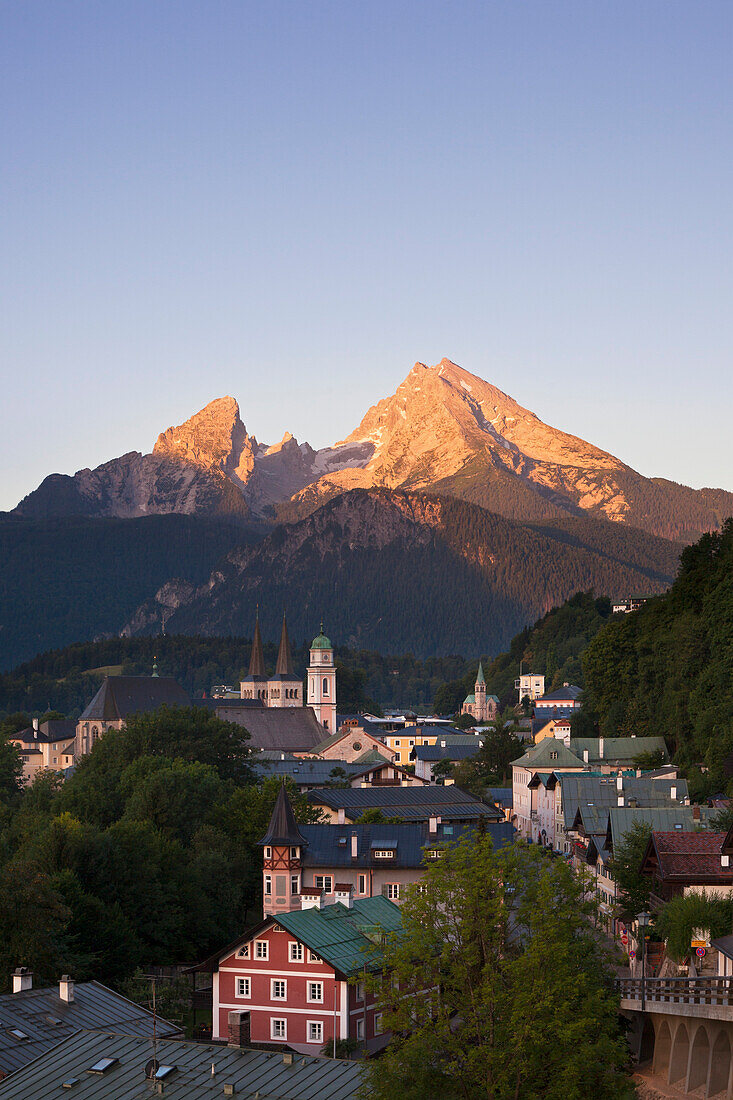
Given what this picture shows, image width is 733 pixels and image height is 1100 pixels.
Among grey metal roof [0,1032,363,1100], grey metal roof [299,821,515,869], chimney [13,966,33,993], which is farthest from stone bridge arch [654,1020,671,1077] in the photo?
grey metal roof [299,821,515,869]

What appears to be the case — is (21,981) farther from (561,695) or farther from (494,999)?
(561,695)

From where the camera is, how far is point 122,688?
199m

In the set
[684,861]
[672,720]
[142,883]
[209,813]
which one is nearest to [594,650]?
[672,720]

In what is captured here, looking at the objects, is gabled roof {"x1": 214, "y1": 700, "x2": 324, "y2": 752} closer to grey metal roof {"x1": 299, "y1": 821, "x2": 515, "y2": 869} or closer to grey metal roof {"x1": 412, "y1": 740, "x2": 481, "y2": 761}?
grey metal roof {"x1": 412, "y1": 740, "x2": 481, "y2": 761}

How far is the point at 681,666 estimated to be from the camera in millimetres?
115062

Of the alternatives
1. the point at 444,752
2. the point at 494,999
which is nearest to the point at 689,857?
the point at 494,999

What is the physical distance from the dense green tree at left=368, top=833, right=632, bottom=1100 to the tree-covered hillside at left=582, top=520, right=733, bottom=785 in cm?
5121

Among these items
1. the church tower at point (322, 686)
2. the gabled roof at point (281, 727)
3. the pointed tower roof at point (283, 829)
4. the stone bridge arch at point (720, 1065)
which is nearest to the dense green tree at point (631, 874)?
the stone bridge arch at point (720, 1065)

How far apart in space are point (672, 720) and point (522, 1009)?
79739 millimetres

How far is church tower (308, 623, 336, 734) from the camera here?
634ft

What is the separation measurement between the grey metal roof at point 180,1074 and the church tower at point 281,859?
1199 inches

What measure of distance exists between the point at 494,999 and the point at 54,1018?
557 inches

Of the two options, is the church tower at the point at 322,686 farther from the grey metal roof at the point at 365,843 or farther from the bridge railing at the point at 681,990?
the bridge railing at the point at 681,990

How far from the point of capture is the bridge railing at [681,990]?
43.4m
